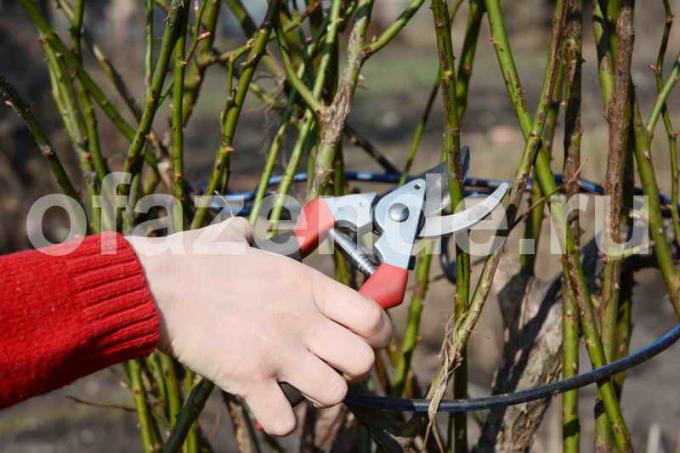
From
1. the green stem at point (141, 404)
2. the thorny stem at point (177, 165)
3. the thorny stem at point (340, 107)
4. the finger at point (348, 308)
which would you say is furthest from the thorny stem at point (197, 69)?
the finger at point (348, 308)

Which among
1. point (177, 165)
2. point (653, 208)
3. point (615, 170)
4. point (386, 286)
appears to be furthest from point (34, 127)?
point (653, 208)

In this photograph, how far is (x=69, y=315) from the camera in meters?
1.00

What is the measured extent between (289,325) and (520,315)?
651 mm

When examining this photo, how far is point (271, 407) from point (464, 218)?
38cm

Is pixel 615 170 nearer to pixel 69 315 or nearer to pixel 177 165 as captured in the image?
pixel 177 165

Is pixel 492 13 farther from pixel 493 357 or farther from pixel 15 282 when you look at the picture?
pixel 493 357

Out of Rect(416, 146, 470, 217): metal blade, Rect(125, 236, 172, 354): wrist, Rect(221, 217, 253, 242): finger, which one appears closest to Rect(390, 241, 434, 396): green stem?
Rect(416, 146, 470, 217): metal blade

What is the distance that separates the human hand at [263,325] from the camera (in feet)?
3.43

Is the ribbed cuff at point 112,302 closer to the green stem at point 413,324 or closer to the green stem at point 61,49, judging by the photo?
the green stem at point 61,49

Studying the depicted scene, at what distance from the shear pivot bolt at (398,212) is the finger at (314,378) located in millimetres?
282

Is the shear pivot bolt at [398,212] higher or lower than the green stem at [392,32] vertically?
lower

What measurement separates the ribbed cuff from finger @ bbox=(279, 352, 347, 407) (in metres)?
0.16

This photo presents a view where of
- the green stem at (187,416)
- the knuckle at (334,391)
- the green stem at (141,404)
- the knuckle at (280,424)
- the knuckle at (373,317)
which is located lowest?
the green stem at (141,404)

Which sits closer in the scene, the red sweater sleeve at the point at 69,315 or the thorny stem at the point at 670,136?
the red sweater sleeve at the point at 69,315
